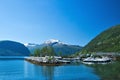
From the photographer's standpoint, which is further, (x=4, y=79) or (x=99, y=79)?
(x=4, y=79)

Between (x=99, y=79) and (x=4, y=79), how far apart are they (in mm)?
26801

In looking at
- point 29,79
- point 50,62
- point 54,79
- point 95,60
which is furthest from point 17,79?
point 95,60

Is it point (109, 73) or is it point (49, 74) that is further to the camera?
point (49, 74)

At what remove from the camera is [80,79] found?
71.4 metres

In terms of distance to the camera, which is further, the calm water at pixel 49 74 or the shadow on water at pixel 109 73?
the calm water at pixel 49 74

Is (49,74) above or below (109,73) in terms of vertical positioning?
above

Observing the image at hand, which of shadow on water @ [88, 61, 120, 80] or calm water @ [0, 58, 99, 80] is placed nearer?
shadow on water @ [88, 61, 120, 80]

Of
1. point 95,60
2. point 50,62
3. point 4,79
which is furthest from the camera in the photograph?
point 95,60

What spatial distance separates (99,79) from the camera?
69562 mm

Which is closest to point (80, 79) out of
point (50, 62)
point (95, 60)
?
point (50, 62)

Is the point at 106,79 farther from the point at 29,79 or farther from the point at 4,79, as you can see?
the point at 4,79

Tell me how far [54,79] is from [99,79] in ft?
39.6

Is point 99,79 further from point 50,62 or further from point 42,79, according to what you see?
point 50,62

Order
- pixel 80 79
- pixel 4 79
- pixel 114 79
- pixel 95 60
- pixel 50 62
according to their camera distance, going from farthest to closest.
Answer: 1. pixel 95 60
2. pixel 50 62
3. pixel 4 79
4. pixel 80 79
5. pixel 114 79
